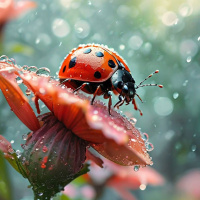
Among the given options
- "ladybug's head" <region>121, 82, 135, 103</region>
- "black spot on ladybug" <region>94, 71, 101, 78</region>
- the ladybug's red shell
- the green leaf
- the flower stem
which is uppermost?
the ladybug's red shell

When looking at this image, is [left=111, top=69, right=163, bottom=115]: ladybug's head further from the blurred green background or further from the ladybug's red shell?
A: the blurred green background

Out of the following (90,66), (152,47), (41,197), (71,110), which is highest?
(152,47)

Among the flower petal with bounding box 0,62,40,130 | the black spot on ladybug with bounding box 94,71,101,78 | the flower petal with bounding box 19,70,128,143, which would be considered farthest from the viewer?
the black spot on ladybug with bounding box 94,71,101,78

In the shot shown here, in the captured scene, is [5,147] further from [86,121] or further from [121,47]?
[121,47]

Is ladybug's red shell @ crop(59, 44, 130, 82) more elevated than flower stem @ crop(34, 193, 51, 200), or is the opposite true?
ladybug's red shell @ crop(59, 44, 130, 82)

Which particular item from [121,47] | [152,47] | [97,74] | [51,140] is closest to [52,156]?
[51,140]

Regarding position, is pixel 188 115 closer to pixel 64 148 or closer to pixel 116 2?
pixel 116 2

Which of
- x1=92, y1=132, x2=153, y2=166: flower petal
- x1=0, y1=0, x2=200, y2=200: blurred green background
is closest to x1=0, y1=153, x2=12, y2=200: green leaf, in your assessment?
x1=92, y1=132, x2=153, y2=166: flower petal
